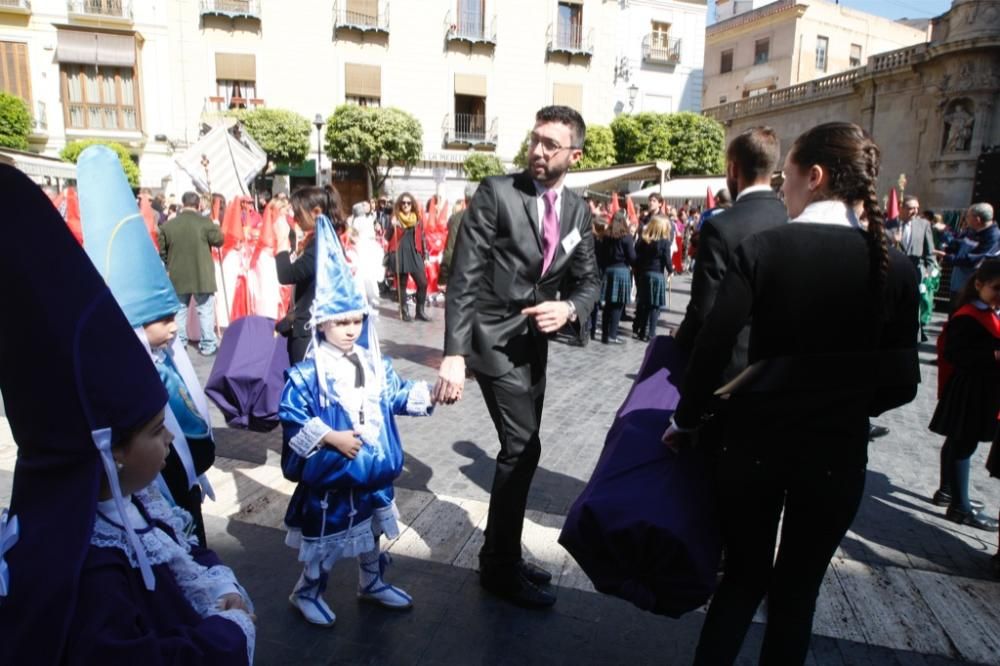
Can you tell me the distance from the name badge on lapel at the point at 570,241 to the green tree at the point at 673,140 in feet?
100

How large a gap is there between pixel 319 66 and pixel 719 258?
31.4 m

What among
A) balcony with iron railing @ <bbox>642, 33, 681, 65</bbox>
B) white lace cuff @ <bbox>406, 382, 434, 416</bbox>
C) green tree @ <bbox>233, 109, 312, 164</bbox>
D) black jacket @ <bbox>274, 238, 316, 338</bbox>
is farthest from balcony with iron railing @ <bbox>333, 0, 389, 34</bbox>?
white lace cuff @ <bbox>406, 382, 434, 416</bbox>

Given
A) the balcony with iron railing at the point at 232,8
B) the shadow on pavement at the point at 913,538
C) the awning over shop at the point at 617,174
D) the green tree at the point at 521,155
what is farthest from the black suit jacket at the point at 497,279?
the balcony with iron railing at the point at 232,8

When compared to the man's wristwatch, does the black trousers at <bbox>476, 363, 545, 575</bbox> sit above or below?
below

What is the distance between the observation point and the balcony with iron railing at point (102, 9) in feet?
86.3

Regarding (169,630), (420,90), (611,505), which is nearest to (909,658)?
(611,505)

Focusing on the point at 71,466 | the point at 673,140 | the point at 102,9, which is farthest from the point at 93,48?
the point at 71,466

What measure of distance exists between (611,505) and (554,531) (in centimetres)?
180

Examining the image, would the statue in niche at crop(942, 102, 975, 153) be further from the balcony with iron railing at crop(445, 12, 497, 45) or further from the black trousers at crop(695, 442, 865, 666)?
the black trousers at crop(695, 442, 865, 666)

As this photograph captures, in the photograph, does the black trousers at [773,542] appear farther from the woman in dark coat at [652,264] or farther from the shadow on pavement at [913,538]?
the woman in dark coat at [652,264]

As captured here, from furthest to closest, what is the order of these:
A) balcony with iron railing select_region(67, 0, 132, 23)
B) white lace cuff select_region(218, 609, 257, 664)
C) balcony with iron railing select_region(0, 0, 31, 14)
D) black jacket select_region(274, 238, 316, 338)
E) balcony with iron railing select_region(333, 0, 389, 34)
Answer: balcony with iron railing select_region(333, 0, 389, 34), balcony with iron railing select_region(67, 0, 132, 23), balcony with iron railing select_region(0, 0, 31, 14), black jacket select_region(274, 238, 316, 338), white lace cuff select_region(218, 609, 257, 664)

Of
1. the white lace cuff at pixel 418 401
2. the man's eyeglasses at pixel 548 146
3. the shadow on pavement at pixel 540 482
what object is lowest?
the shadow on pavement at pixel 540 482

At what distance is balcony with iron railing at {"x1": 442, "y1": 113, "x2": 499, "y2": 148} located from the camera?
32.3m

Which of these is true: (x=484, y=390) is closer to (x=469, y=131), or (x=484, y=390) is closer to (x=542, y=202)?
(x=542, y=202)
